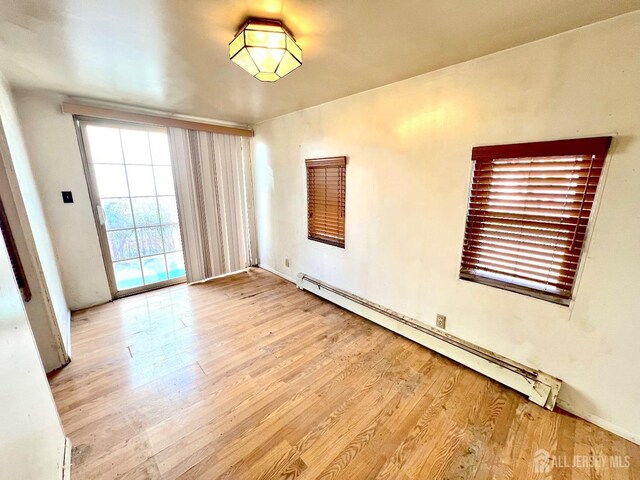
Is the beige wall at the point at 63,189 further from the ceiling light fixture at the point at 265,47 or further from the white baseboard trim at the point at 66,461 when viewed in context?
the ceiling light fixture at the point at 265,47

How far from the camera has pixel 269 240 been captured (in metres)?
3.92

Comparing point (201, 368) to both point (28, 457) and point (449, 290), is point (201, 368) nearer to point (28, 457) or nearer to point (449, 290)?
point (28, 457)

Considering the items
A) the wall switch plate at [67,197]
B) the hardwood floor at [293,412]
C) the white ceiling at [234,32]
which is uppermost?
the white ceiling at [234,32]

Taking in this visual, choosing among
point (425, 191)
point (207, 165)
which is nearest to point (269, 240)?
point (207, 165)

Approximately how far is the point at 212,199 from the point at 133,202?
90 centimetres

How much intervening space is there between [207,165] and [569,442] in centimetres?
413

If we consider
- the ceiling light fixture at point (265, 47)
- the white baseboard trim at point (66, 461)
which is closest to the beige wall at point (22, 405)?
the white baseboard trim at point (66, 461)

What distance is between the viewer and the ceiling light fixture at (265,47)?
4.27ft

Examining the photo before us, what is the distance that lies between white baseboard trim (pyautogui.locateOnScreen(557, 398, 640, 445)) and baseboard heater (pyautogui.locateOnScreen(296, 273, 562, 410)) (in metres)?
0.11

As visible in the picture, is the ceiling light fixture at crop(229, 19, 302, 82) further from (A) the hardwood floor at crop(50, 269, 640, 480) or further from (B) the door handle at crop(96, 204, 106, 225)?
(B) the door handle at crop(96, 204, 106, 225)

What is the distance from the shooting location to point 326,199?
2861mm

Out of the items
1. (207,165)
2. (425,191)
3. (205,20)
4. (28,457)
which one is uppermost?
(205,20)

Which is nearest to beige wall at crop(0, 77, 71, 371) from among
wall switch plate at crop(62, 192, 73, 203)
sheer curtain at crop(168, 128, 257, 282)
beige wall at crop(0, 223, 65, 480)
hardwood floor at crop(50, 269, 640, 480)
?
hardwood floor at crop(50, 269, 640, 480)

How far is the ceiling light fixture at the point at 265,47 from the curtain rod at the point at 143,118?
1.96 meters
